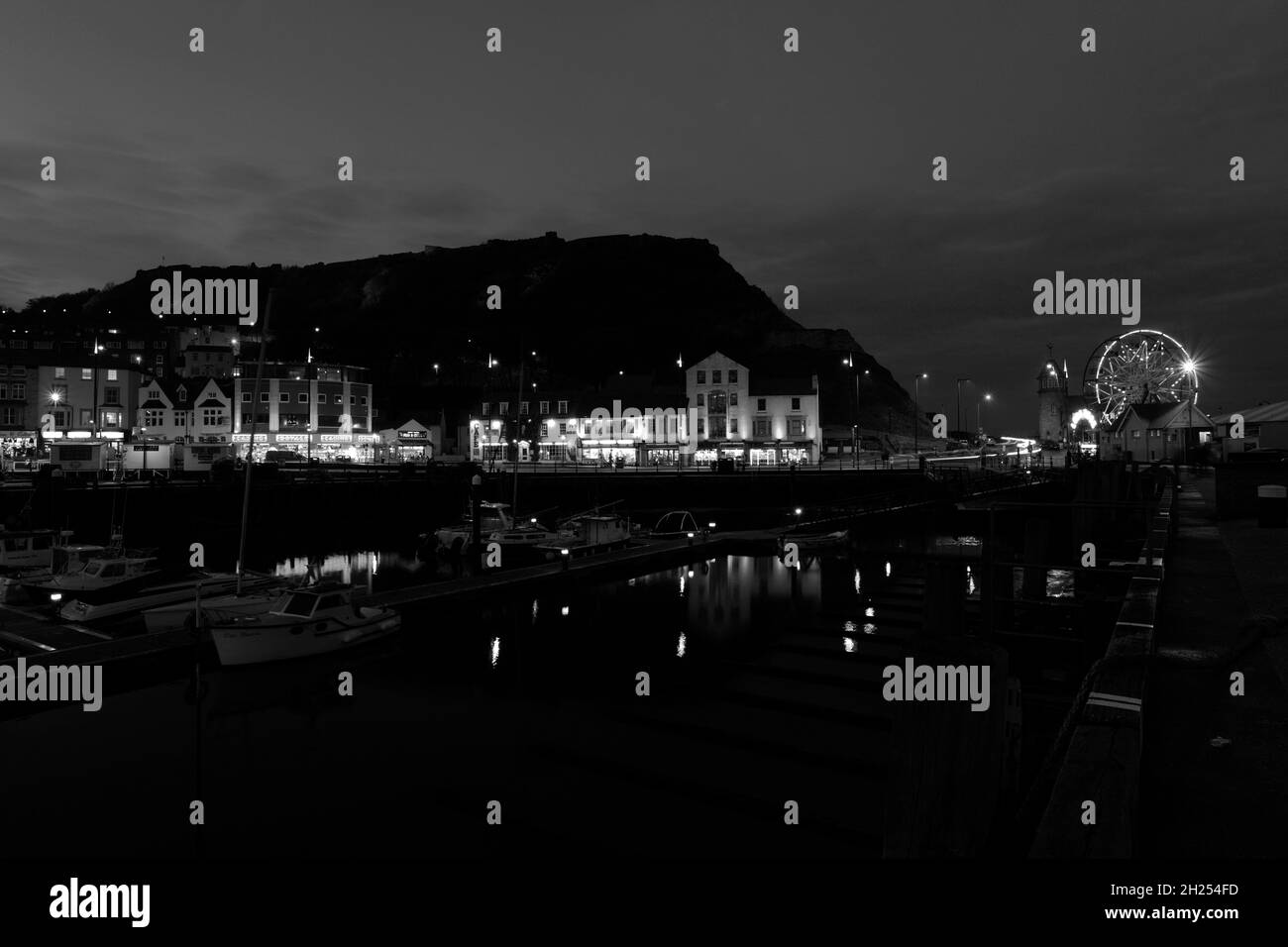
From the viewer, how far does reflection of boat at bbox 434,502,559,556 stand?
43.6 m

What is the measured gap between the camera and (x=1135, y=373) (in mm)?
81938

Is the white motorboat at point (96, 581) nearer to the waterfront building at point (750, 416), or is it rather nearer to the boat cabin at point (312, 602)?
the boat cabin at point (312, 602)

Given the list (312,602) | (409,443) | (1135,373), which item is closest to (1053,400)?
(1135,373)

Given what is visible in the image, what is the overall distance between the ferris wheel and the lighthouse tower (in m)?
64.2

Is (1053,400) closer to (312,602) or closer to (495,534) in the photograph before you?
(495,534)

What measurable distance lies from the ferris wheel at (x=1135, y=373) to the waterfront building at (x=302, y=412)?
3308 inches

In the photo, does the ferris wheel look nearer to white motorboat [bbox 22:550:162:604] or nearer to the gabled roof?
the gabled roof

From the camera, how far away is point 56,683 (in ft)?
57.1

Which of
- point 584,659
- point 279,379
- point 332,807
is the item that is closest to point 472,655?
point 584,659

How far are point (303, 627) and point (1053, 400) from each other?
154998mm

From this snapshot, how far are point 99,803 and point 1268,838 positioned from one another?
1711cm

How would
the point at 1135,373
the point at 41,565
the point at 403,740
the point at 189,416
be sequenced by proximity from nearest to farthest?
the point at 403,740 < the point at 41,565 < the point at 1135,373 < the point at 189,416
